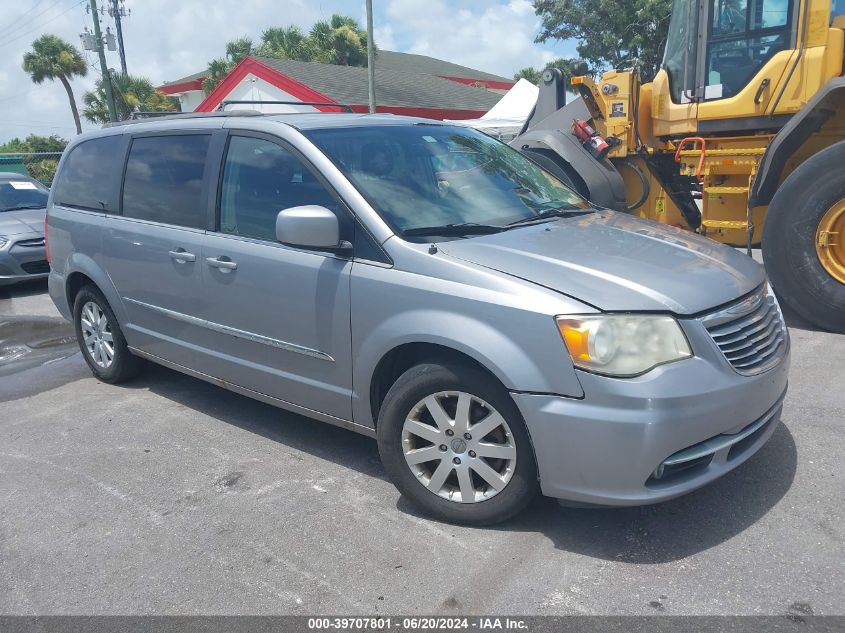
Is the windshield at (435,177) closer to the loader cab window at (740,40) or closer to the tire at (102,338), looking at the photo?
the tire at (102,338)

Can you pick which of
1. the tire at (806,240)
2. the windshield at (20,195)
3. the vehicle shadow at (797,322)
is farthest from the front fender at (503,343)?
the windshield at (20,195)

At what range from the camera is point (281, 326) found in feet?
12.1

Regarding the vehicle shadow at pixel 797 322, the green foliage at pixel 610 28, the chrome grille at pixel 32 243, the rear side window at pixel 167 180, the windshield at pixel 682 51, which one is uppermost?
the green foliage at pixel 610 28

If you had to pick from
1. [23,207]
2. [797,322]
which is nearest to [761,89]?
[797,322]

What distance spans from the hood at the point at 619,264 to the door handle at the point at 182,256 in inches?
65.9

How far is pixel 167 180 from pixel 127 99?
31801 mm

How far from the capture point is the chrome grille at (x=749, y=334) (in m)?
2.89

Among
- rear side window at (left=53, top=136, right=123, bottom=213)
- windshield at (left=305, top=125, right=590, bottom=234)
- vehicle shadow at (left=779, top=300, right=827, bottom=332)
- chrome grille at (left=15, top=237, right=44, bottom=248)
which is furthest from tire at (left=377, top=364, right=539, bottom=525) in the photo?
chrome grille at (left=15, top=237, right=44, bottom=248)

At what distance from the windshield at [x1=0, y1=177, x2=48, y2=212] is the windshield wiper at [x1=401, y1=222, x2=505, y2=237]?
906 cm

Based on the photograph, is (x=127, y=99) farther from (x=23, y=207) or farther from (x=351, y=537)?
(x=351, y=537)

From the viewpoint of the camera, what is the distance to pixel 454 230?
3.43m

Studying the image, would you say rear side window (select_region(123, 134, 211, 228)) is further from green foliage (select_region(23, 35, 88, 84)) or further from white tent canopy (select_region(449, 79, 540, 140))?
green foliage (select_region(23, 35, 88, 84))

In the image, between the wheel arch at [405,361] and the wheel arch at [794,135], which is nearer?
the wheel arch at [405,361]

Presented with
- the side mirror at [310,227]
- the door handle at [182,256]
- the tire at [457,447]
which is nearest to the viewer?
the tire at [457,447]
